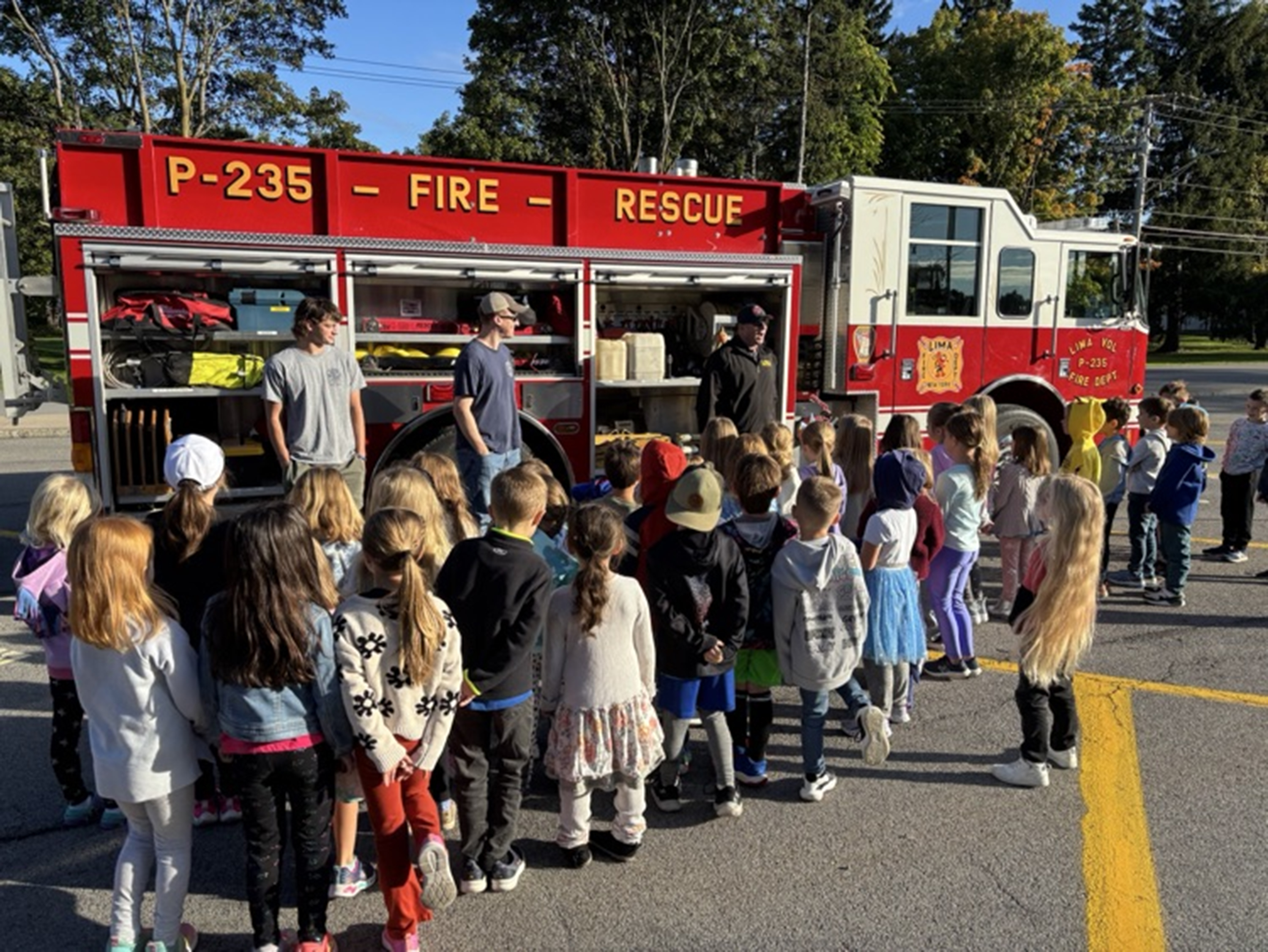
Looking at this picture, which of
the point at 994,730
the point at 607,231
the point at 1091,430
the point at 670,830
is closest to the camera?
the point at 670,830

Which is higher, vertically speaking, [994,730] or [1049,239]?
[1049,239]

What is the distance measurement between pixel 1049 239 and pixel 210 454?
782 centimetres

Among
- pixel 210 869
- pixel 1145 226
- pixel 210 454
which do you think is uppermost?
pixel 1145 226

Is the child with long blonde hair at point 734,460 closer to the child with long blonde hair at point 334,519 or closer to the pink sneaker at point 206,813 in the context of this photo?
the child with long blonde hair at point 334,519

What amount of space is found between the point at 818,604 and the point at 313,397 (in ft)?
10.4

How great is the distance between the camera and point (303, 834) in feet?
8.92

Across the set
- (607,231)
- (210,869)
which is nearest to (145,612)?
(210,869)

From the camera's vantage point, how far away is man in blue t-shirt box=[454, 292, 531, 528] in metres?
5.54

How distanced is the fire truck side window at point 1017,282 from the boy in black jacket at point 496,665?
21.7ft

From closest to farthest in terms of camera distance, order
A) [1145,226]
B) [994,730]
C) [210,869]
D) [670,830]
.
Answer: [210,869]
[670,830]
[994,730]
[1145,226]

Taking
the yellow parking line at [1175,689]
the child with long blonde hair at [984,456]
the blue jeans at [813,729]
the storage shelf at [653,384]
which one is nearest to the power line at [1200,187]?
the storage shelf at [653,384]

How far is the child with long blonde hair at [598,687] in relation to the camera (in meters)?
3.14

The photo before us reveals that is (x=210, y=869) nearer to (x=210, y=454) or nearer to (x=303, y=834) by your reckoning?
(x=303, y=834)

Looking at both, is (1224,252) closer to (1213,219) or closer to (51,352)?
(1213,219)
